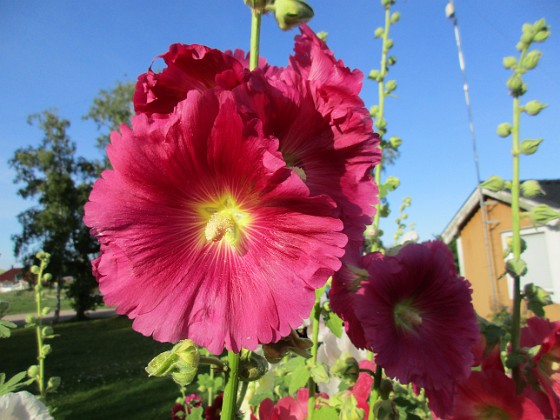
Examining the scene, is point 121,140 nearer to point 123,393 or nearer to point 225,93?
point 225,93

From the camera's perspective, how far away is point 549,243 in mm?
6926

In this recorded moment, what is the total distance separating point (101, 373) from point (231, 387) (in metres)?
9.34

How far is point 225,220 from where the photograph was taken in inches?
26.9

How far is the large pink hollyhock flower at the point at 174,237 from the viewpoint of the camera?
58 centimetres

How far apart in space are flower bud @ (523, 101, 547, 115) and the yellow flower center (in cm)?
106

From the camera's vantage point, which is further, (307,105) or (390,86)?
(390,86)

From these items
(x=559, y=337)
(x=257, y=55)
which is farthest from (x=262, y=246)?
(x=559, y=337)

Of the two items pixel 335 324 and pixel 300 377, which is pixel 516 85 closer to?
pixel 335 324

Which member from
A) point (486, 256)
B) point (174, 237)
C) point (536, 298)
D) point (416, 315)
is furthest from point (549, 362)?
point (486, 256)

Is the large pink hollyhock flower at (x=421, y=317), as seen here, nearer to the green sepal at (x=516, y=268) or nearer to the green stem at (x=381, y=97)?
the green sepal at (x=516, y=268)

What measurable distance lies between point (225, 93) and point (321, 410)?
768mm

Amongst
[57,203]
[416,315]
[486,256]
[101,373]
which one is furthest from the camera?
[57,203]

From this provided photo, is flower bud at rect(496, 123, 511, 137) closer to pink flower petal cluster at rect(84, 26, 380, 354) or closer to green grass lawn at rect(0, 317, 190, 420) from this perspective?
pink flower petal cluster at rect(84, 26, 380, 354)

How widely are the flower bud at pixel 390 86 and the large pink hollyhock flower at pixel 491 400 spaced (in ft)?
4.90
